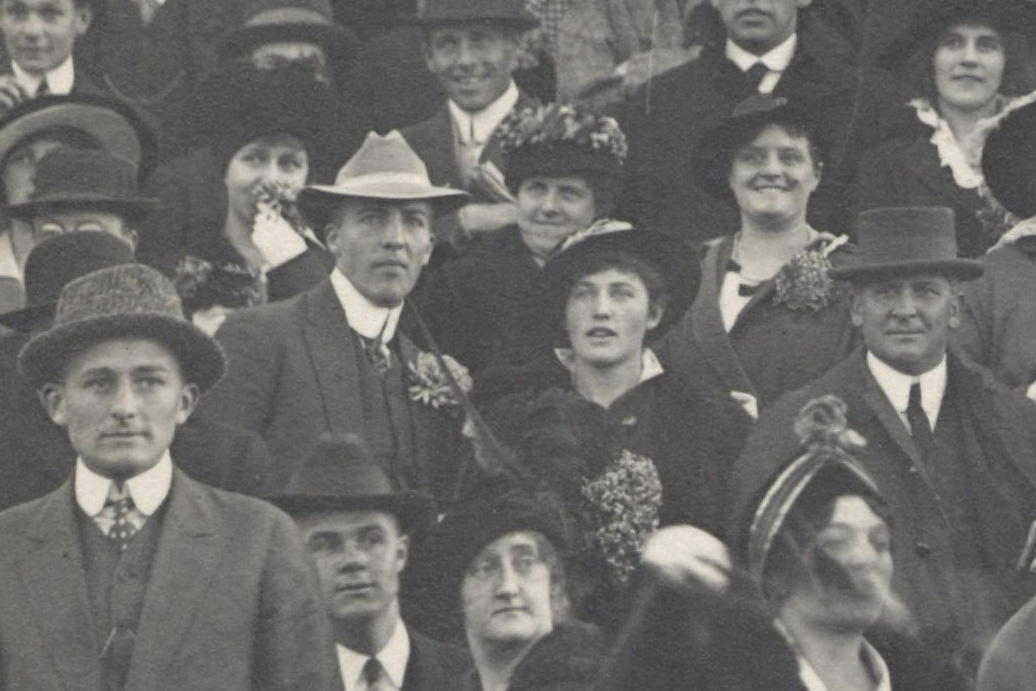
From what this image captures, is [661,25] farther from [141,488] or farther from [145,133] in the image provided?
[141,488]

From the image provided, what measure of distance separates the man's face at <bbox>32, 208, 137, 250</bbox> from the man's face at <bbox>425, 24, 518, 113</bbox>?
1976mm

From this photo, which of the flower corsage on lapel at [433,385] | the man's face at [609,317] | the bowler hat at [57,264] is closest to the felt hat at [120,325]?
the bowler hat at [57,264]

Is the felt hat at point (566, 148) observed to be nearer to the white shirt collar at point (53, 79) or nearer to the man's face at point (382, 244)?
the man's face at point (382, 244)

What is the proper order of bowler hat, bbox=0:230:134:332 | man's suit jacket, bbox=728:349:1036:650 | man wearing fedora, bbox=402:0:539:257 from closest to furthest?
man's suit jacket, bbox=728:349:1036:650
bowler hat, bbox=0:230:134:332
man wearing fedora, bbox=402:0:539:257

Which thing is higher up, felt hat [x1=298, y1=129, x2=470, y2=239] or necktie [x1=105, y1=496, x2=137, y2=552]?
felt hat [x1=298, y1=129, x2=470, y2=239]

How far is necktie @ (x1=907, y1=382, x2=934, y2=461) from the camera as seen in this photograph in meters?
9.92

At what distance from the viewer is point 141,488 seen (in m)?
8.12

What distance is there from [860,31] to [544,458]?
3654mm

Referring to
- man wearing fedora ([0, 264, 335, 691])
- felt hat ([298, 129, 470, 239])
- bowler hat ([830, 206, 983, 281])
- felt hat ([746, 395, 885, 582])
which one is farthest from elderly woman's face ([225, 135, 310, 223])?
felt hat ([746, 395, 885, 582])

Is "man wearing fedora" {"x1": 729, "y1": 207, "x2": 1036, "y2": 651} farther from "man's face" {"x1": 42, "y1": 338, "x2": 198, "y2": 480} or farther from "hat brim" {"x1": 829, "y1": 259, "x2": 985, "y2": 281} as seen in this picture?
"man's face" {"x1": 42, "y1": 338, "x2": 198, "y2": 480}

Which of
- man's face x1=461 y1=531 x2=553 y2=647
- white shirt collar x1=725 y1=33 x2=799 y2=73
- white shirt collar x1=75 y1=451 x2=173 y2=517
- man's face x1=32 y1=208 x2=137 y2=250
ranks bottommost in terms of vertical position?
man's face x1=461 y1=531 x2=553 y2=647

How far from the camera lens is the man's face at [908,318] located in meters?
10.0

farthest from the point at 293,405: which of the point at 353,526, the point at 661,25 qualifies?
the point at 661,25

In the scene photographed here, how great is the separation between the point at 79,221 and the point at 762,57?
119 inches
